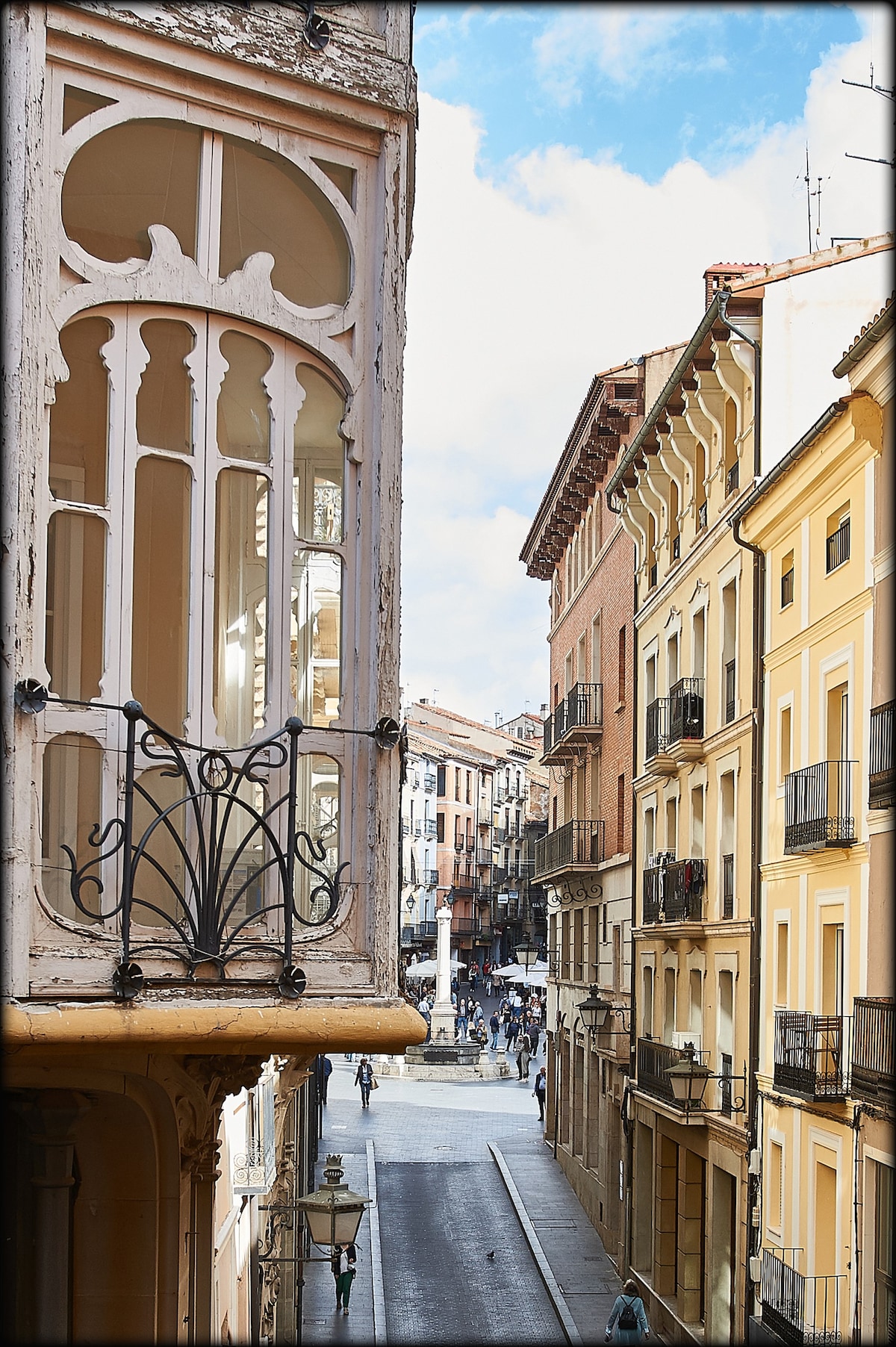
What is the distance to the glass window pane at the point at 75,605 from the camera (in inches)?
205

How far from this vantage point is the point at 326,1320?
20.7 metres

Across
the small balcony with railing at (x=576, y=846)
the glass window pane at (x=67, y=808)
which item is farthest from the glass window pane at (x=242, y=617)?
the small balcony with railing at (x=576, y=846)

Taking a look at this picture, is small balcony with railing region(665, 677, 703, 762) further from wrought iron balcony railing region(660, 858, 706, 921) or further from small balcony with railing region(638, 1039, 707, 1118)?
small balcony with railing region(638, 1039, 707, 1118)

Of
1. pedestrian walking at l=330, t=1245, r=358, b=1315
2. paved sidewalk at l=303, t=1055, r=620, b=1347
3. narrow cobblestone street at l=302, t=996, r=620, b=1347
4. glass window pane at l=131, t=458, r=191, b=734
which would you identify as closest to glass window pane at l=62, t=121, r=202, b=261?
glass window pane at l=131, t=458, r=191, b=734

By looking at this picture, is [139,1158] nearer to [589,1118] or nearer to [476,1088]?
[589,1118]

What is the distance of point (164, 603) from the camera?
5.55m

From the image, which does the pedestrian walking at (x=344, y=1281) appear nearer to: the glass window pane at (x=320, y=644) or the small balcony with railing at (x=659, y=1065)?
the small balcony with railing at (x=659, y=1065)

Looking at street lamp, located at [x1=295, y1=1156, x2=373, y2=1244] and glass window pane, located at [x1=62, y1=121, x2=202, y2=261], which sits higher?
glass window pane, located at [x1=62, y1=121, x2=202, y2=261]

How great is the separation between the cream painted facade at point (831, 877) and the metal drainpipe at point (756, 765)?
189 mm

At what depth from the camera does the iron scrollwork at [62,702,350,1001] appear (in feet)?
15.8

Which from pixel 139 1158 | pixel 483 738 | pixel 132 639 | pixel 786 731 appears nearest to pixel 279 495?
pixel 132 639

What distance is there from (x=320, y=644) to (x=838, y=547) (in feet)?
47.5

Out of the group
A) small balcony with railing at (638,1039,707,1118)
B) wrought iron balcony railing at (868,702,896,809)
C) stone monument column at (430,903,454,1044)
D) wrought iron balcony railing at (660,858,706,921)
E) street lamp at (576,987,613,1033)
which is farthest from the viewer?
stone monument column at (430,903,454,1044)

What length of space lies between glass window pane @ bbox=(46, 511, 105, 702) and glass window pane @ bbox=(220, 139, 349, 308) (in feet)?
3.36
